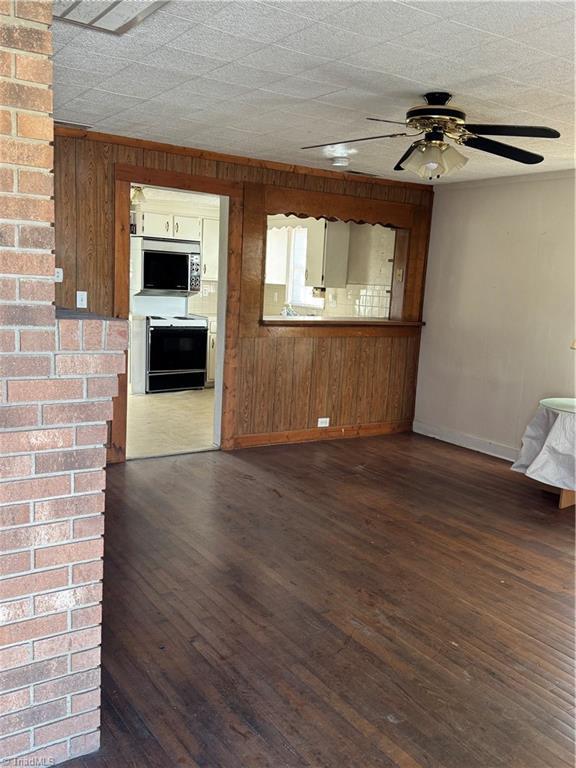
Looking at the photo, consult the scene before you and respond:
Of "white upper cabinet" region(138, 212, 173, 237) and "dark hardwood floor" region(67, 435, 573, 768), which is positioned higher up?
"white upper cabinet" region(138, 212, 173, 237)

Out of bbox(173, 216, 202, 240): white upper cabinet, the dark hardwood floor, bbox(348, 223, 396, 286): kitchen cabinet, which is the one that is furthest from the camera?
bbox(173, 216, 202, 240): white upper cabinet

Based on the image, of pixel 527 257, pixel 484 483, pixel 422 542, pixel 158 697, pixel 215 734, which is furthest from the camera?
pixel 527 257

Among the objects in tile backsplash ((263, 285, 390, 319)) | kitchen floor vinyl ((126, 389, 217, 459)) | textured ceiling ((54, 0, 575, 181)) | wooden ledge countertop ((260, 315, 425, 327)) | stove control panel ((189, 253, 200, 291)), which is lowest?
kitchen floor vinyl ((126, 389, 217, 459))

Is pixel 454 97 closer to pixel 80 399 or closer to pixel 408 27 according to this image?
pixel 408 27

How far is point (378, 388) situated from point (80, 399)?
472cm

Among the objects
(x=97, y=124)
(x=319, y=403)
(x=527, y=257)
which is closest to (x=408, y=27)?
(x=97, y=124)

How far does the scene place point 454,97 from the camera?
3178 millimetres

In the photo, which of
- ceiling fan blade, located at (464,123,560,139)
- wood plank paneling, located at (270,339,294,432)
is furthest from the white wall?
ceiling fan blade, located at (464,123,560,139)

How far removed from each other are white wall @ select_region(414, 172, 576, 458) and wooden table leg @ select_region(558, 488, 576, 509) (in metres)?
0.93

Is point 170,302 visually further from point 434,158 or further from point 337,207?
point 434,158

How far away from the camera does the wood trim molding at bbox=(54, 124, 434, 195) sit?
174 inches

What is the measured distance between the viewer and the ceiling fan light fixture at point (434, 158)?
3201mm

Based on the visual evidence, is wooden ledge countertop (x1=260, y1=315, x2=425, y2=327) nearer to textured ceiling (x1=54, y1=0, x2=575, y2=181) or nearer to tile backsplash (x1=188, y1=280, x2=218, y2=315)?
textured ceiling (x1=54, y1=0, x2=575, y2=181)

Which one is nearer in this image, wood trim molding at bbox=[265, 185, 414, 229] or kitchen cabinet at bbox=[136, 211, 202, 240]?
wood trim molding at bbox=[265, 185, 414, 229]
